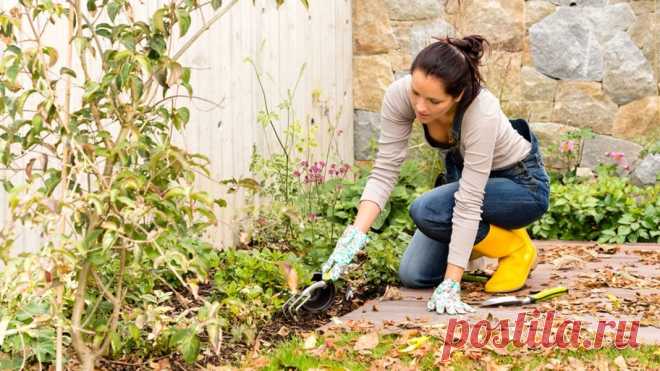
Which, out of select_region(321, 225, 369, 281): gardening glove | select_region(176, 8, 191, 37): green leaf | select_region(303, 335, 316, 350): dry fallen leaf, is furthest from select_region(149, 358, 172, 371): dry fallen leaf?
select_region(176, 8, 191, 37): green leaf

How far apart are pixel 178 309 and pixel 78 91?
3.21 ft

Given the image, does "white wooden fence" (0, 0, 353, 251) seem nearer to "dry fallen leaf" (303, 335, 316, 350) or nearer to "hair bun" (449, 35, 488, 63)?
"dry fallen leaf" (303, 335, 316, 350)

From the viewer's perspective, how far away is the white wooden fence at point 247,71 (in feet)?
15.9

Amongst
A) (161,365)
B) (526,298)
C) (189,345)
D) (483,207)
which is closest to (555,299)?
(526,298)

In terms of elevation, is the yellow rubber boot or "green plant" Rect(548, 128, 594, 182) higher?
"green plant" Rect(548, 128, 594, 182)

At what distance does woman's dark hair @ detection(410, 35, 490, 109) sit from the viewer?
3.46 meters

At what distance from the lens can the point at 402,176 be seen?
6.16m

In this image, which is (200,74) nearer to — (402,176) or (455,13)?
(402,176)

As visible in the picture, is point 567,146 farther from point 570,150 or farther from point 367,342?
point 367,342

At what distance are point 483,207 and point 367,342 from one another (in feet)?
3.65

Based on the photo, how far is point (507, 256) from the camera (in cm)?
416

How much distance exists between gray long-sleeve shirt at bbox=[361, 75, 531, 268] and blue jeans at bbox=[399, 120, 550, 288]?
18 centimetres

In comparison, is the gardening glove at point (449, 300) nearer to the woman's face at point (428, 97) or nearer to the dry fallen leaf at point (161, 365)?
the woman's face at point (428, 97)

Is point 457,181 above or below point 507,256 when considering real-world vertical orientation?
above
